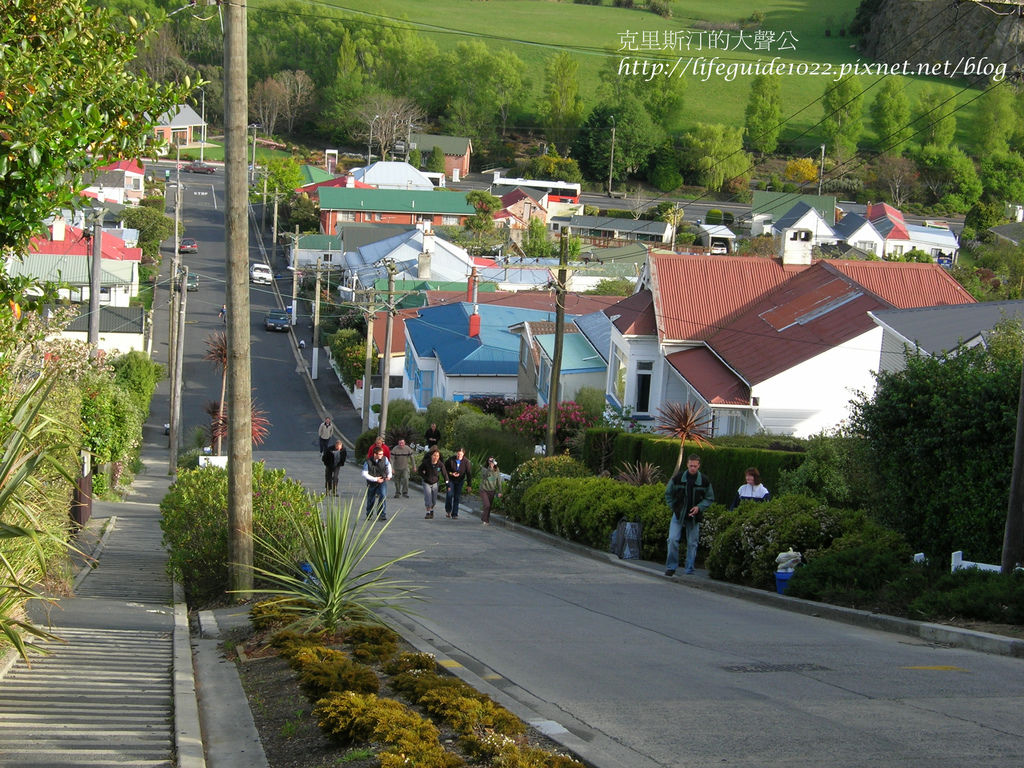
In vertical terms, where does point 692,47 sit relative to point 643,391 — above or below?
above

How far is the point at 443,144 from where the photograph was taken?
440ft

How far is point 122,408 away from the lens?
103 feet

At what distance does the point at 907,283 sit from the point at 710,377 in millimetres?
7440

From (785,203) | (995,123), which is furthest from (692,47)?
(785,203)

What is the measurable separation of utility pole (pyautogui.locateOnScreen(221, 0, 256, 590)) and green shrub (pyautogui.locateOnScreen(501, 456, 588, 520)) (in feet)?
46.2

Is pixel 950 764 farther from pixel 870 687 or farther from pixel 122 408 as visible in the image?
pixel 122 408

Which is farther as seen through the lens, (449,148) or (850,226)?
(449,148)

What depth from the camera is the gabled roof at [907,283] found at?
33.9m

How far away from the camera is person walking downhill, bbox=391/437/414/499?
1104 inches

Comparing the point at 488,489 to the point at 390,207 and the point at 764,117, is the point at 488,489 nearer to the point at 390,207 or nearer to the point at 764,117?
the point at 390,207

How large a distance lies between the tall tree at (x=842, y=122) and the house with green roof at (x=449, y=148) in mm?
41834

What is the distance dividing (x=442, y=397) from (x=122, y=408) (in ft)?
67.7

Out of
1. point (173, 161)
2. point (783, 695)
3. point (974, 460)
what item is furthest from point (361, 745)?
point (173, 161)

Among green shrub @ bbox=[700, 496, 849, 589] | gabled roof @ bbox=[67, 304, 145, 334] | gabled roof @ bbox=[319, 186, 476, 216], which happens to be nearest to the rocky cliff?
gabled roof @ bbox=[319, 186, 476, 216]
